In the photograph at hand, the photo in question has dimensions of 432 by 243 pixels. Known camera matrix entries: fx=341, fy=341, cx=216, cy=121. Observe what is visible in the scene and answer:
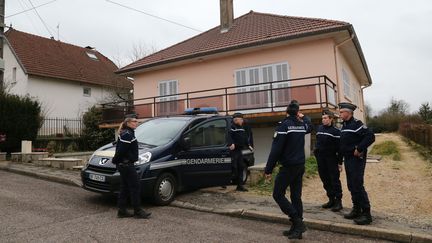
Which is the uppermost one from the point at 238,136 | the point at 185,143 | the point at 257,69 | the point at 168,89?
the point at 257,69

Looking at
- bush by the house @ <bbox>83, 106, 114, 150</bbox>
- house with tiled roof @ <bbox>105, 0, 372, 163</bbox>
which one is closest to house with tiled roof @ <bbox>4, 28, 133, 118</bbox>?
bush by the house @ <bbox>83, 106, 114, 150</bbox>

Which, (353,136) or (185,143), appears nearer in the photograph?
(353,136)

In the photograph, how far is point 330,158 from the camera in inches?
238

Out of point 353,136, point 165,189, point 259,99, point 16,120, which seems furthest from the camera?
point 16,120

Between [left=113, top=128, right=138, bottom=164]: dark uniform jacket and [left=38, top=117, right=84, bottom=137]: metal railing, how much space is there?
15.7 m

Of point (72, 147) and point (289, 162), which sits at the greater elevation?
point (72, 147)

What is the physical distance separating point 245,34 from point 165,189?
443 inches

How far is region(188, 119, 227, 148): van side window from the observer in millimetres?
Answer: 7574

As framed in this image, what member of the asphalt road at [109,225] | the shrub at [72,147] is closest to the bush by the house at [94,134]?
the shrub at [72,147]

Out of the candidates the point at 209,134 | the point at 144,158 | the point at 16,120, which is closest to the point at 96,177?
the point at 144,158

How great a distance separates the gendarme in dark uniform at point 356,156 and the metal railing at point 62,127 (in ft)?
58.8

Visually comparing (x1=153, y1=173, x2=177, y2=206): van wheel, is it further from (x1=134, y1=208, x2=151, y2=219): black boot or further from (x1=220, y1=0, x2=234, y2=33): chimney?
(x1=220, y1=0, x2=234, y2=33): chimney

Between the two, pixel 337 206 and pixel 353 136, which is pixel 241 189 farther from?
pixel 353 136

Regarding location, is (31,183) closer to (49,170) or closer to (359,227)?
(49,170)
